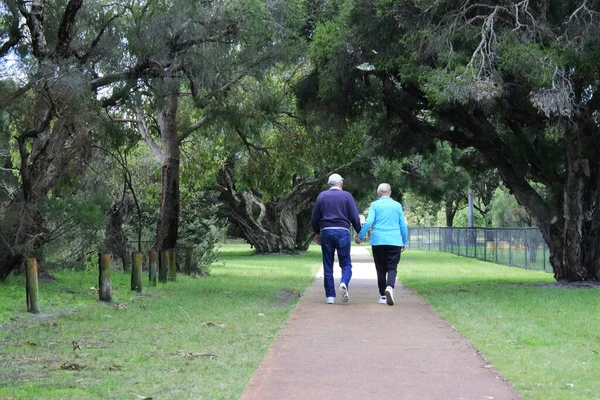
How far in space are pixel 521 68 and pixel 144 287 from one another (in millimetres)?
8534

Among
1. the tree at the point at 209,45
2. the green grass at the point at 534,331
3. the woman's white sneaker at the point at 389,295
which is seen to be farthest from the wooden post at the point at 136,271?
the green grass at the point at 534,331

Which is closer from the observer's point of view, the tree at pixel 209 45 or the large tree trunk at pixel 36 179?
the large tree trunk at pixel 36 179

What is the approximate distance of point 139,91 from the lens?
1548cm

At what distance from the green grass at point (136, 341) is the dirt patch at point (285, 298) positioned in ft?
0.06

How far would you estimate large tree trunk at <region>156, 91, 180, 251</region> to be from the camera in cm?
1970

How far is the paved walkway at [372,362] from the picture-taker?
634 centimetres

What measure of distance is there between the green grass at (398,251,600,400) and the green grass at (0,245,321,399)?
2337 mm

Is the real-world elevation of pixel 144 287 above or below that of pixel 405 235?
below

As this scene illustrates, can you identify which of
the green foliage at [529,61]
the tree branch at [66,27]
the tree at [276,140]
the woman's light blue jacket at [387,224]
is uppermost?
the tree branch at [66,27]

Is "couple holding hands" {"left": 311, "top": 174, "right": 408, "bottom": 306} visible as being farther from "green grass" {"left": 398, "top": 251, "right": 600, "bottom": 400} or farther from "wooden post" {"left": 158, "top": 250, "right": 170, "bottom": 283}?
"wooden post" {"left": 158, "top": 250, "right": 170, "bottom": 283}

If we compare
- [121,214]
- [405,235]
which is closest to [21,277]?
[121,214]

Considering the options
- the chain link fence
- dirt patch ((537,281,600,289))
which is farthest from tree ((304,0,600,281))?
the chain link fence

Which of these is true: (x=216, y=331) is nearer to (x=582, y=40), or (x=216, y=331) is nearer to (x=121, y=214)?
(x=582, y=40)

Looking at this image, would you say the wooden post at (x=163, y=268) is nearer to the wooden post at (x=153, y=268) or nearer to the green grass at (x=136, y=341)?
the wooden post at (x=153, y=268)
